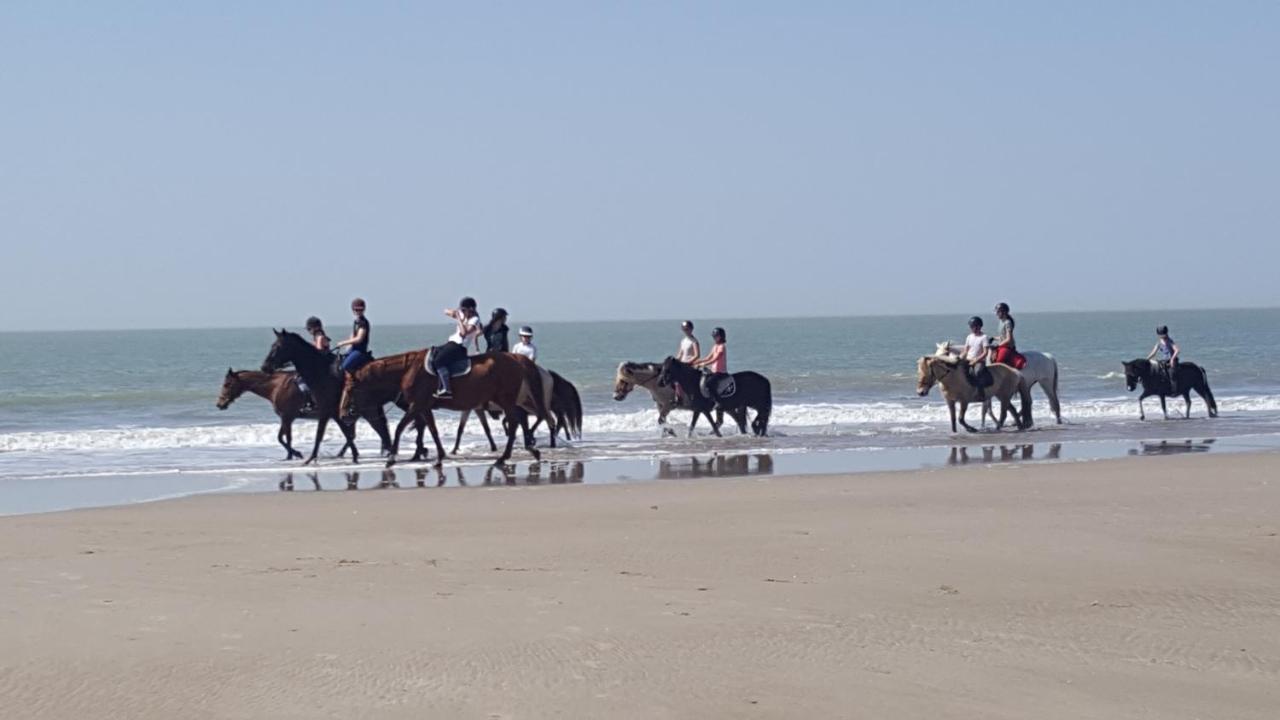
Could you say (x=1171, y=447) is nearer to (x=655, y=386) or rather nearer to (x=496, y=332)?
(x=655, y=386)

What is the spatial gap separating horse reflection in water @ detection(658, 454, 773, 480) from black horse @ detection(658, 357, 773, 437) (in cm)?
295

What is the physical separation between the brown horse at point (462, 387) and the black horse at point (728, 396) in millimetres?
3597

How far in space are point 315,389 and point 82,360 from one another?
6832 centimetres

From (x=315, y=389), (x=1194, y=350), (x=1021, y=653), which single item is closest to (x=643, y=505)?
(x=1021, y=653)

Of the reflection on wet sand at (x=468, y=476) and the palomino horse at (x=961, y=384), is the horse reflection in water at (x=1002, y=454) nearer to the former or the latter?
the palomino horse at (x=961, y=384)

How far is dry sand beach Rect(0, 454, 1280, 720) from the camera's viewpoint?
590 cm

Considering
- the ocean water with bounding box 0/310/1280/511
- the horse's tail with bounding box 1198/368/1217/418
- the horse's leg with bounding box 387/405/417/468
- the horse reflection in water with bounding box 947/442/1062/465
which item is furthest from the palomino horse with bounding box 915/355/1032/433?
the horse's leg with bounding box 387/405/417/468

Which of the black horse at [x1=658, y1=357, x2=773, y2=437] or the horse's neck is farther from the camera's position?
the black horse at [x1=658, y1=357, x2=773, y2=437]

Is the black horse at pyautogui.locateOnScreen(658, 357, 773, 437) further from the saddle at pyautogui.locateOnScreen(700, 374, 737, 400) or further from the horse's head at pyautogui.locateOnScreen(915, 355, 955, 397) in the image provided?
the horse's head at pyautogui.locateOnScreen(915, 355, 955, 397)

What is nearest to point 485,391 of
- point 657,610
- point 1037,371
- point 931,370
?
point 931,370

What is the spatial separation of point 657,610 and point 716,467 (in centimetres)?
928

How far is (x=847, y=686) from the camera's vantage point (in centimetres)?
600

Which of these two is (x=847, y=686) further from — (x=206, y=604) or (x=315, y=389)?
(x=315, y=389)

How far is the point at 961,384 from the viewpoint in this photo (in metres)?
21.9
